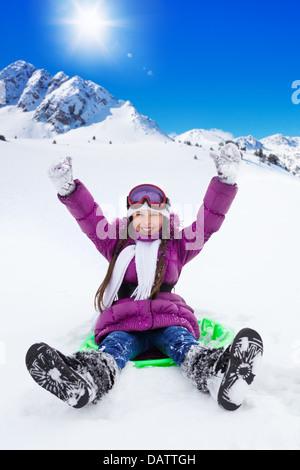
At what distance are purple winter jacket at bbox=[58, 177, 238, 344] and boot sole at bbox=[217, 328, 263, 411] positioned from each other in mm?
744

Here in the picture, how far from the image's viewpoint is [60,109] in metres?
61.1

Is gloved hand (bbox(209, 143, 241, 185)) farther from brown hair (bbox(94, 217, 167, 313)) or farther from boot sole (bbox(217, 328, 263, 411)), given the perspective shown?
boot sole (bbox(217, 328, 263, 411))

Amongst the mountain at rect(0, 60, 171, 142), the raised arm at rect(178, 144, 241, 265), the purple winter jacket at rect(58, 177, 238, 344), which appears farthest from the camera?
the mountain at rect(0, 60, 171, 142)

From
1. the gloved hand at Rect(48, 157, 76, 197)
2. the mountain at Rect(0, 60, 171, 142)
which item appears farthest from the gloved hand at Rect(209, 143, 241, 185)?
the mountain at Rect(0, 60, 171, 142)

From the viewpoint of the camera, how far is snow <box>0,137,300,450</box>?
1.32 metres

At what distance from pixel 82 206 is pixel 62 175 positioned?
0.94 feet

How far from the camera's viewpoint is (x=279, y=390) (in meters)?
1.79

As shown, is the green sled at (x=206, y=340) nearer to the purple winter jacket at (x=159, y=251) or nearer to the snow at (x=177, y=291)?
the snow at (x=177, y=291)

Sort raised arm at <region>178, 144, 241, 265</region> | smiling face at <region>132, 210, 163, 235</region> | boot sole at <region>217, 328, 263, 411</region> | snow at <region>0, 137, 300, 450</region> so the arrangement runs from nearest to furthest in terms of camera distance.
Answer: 1. snow at <region>0, 137, 300, 450</region>
2. boot sole at <region>217, 328, 263, 411</region>
3. raised arm at <region>178, 144, 241, 265</region>
4. smiling face at <region>132, 210, 163, 235</region>

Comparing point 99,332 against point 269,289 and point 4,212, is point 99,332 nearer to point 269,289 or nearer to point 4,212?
point 269,289

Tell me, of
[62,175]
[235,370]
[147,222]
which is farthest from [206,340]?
[62,175]

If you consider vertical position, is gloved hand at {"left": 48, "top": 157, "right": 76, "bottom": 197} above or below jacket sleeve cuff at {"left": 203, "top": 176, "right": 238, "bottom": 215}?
above

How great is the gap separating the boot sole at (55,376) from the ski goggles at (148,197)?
1.47 metres

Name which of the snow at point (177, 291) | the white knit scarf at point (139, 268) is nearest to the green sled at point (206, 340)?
the snow at point (177, 291)
